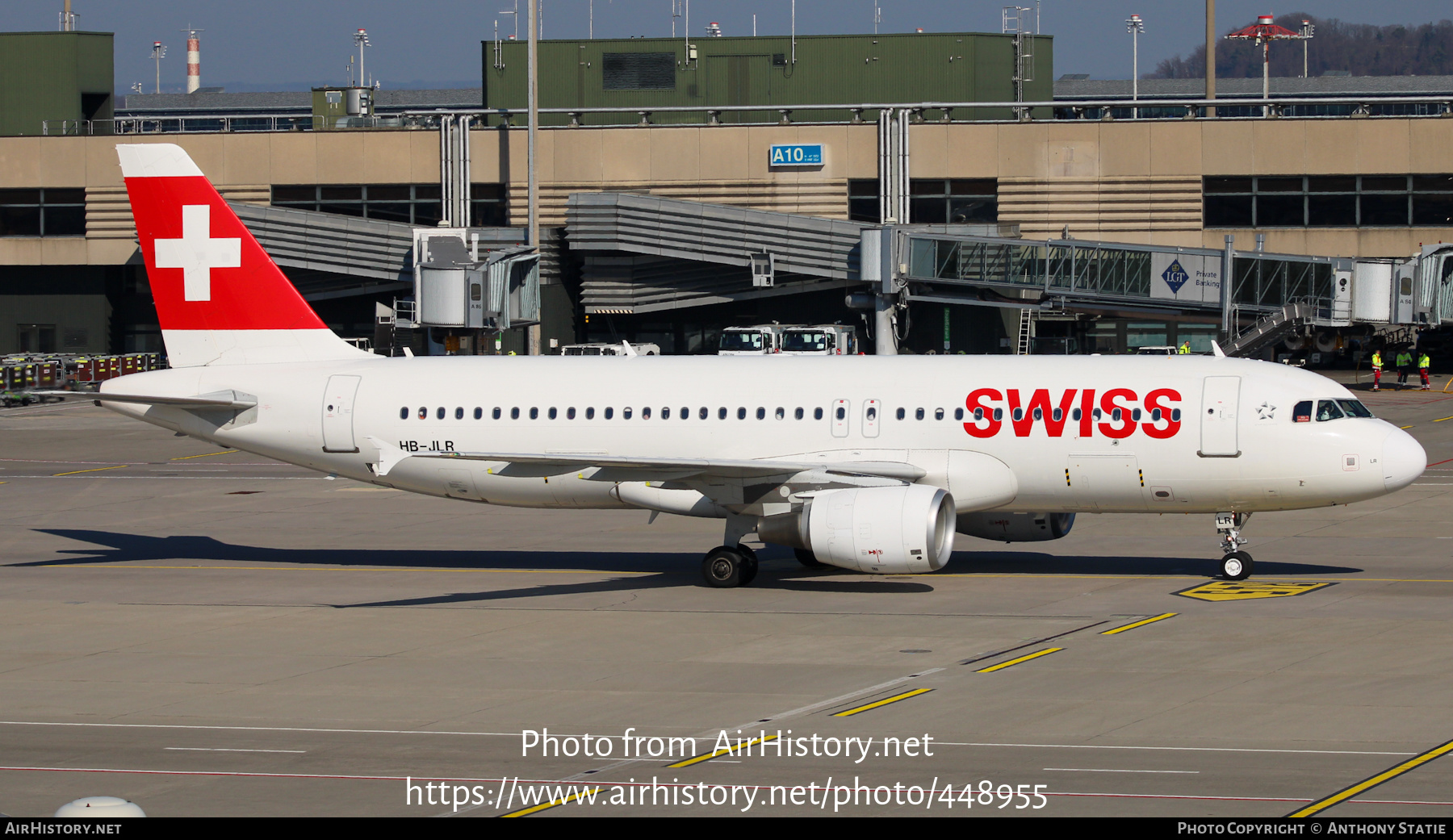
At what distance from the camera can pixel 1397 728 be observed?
18328mm

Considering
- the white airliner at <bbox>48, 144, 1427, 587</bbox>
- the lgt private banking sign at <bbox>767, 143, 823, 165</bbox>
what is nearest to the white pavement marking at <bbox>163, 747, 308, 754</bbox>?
the white airliner at <bbox>48, 144, 1427, 587</bbox>

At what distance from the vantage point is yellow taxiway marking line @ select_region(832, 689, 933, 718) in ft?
64.2

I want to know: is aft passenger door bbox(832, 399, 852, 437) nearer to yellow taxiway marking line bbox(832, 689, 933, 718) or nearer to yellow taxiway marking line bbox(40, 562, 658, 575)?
yellow taxiway marking line bbox(40, 562, 658, 575)

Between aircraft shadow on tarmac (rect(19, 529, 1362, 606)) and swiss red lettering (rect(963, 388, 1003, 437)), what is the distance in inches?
118

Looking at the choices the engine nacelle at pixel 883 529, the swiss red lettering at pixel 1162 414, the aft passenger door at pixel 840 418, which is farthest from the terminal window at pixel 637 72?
the engine nacelle at pixel 883 529

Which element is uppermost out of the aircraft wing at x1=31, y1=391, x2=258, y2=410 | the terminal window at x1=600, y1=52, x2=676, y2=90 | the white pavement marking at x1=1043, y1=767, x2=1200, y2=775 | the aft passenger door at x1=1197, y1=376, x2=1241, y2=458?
the terminal window at x1=600, y1=52, x2=676, y2=90

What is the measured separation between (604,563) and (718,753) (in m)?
15.9

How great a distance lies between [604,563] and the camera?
33.4 metres

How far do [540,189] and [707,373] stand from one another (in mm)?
56890

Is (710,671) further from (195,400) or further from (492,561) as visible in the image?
(195,400)

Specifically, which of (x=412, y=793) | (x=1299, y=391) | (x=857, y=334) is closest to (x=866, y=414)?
(x=1299, y=391)

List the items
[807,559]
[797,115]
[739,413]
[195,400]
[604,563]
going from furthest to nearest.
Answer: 1. [797,115]
2. [604,563]
3. [195,400]
4. [807,559]
5. [739,413]

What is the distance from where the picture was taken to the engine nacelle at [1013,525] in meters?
30.8

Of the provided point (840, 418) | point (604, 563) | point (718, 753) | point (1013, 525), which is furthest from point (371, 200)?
point (718, 753)
